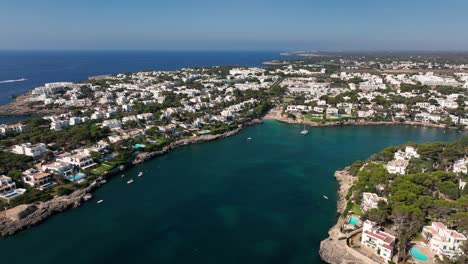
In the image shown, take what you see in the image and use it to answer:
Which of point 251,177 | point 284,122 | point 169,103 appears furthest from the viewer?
point 169,103

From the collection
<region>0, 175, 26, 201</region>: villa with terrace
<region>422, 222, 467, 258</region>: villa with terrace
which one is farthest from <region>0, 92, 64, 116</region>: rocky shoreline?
<region>422, 222, 467, 258</region>: villa with terrace

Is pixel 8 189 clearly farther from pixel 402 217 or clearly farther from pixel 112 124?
pixel 402 217

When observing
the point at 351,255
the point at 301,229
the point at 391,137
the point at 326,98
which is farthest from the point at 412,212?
the point at 326,98

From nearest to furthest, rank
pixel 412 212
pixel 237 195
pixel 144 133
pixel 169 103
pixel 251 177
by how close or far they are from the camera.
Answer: pixel 412 212 → pixel 237 195 → pixel 251 177 → pixel 144 133 → pixel 169 103

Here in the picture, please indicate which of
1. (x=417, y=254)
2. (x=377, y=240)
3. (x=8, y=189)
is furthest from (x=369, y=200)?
(x=8, y=189)

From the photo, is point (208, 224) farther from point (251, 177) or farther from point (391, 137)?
point (391, 137)

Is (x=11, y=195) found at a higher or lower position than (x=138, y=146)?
lower
